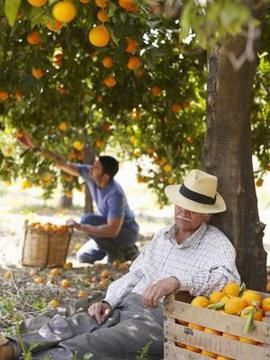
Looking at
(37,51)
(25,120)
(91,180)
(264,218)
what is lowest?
(264,218)

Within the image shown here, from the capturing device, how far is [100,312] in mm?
4059

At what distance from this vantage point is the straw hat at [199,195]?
157 inches

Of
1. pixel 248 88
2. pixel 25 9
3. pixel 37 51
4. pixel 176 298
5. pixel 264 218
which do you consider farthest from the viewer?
pixel 264 218

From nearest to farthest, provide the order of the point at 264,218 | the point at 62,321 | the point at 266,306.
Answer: the point at 266,306 → the point at 62,321 → the point at 264,218

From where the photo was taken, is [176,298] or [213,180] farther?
[213,180]

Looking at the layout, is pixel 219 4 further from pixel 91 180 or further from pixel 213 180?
pixel 91 180

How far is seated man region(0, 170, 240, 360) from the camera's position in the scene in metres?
3.68

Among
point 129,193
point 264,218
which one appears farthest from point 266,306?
point 129,193

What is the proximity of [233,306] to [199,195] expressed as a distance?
915mm

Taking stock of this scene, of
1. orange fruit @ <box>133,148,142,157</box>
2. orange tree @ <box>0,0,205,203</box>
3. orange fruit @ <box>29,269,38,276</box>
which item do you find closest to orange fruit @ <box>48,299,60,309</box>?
orange fruit @ <box>29,269,38,276</box>

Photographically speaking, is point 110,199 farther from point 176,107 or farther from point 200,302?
point 200,302

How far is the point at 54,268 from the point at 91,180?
975 millimetres

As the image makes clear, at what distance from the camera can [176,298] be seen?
12.0 ft

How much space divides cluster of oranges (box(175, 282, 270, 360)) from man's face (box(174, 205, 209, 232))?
54 centimetres
